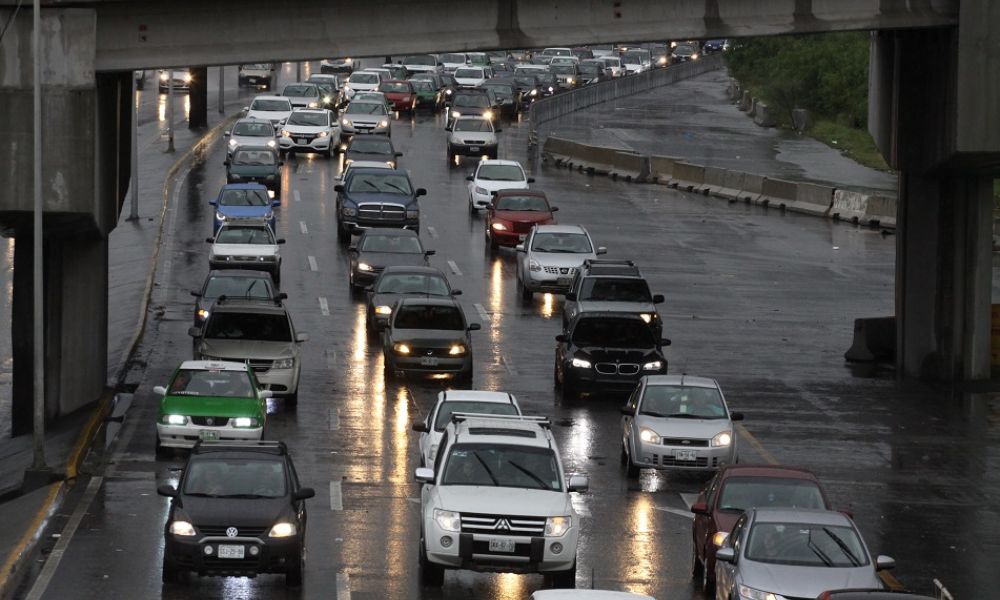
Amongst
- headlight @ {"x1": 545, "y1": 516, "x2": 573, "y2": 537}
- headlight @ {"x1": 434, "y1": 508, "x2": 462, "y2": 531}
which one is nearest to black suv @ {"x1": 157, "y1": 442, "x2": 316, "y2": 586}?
headlight @ {"x1": 434, "y1": 508, "x2": 462, "y2": 531}

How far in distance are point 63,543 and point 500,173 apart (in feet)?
116

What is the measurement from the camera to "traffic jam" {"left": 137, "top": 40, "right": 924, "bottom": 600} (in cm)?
1955

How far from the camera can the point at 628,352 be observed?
111 ft

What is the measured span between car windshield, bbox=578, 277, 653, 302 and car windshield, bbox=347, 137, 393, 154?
2369 centimetres

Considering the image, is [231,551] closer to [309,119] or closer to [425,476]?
[425,476]

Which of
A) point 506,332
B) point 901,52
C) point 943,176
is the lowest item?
point 506,332

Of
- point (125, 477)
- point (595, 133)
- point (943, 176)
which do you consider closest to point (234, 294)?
point (125, 477)

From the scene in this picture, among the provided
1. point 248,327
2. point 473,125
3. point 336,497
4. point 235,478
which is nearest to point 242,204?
point 248,327

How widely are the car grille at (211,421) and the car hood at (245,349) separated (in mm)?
4761

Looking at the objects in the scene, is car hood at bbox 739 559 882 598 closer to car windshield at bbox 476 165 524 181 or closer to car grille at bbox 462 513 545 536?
car grille at bbox 462 513 545 536

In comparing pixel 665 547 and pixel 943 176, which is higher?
pixel 943 176

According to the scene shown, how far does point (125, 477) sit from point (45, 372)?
247 inches

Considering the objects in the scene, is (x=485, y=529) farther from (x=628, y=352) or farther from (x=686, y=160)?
(x=686, y=160)

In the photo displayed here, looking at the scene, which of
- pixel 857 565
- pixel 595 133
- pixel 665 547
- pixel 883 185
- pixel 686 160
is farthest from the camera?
pixel 595 133
